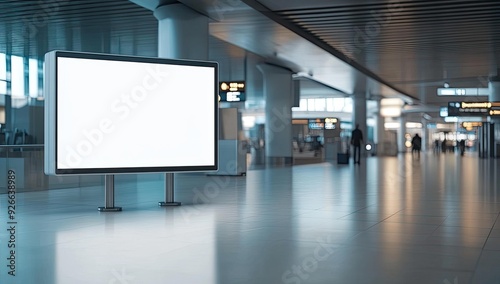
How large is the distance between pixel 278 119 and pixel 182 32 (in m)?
15.3

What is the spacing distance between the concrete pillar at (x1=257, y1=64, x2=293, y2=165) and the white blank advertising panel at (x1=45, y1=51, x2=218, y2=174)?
19.7m

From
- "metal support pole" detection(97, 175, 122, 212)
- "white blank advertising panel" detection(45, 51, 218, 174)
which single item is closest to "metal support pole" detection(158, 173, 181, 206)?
"white blank advertising panel" detection(45, 51, 218, 174)

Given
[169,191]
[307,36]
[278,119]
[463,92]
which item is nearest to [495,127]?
[463,92]

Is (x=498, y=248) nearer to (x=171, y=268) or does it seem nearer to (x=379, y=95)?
(x=171, y=268)

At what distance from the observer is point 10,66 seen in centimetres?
2842

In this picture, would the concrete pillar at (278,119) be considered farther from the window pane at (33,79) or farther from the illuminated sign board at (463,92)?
the illuminated sign board at (463,92)

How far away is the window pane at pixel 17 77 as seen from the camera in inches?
1126

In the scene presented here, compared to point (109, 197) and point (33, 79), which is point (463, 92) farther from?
point (109, 197)

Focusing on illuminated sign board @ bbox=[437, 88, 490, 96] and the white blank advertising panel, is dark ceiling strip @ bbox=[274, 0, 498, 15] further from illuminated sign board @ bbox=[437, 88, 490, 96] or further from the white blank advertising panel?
illuminated sign board @ bbox=[437, 88, 490, 96]

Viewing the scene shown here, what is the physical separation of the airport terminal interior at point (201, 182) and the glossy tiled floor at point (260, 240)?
0.03 metres

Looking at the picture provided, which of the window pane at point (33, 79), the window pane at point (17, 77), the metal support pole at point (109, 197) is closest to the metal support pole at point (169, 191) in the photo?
the metal support pole at point (109, 197)

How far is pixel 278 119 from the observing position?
3019 centimetres

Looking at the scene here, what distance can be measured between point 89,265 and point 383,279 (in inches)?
96.2

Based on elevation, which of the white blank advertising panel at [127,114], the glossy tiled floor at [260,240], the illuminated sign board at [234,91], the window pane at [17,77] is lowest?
the glossy tiled floor at [260,240]
